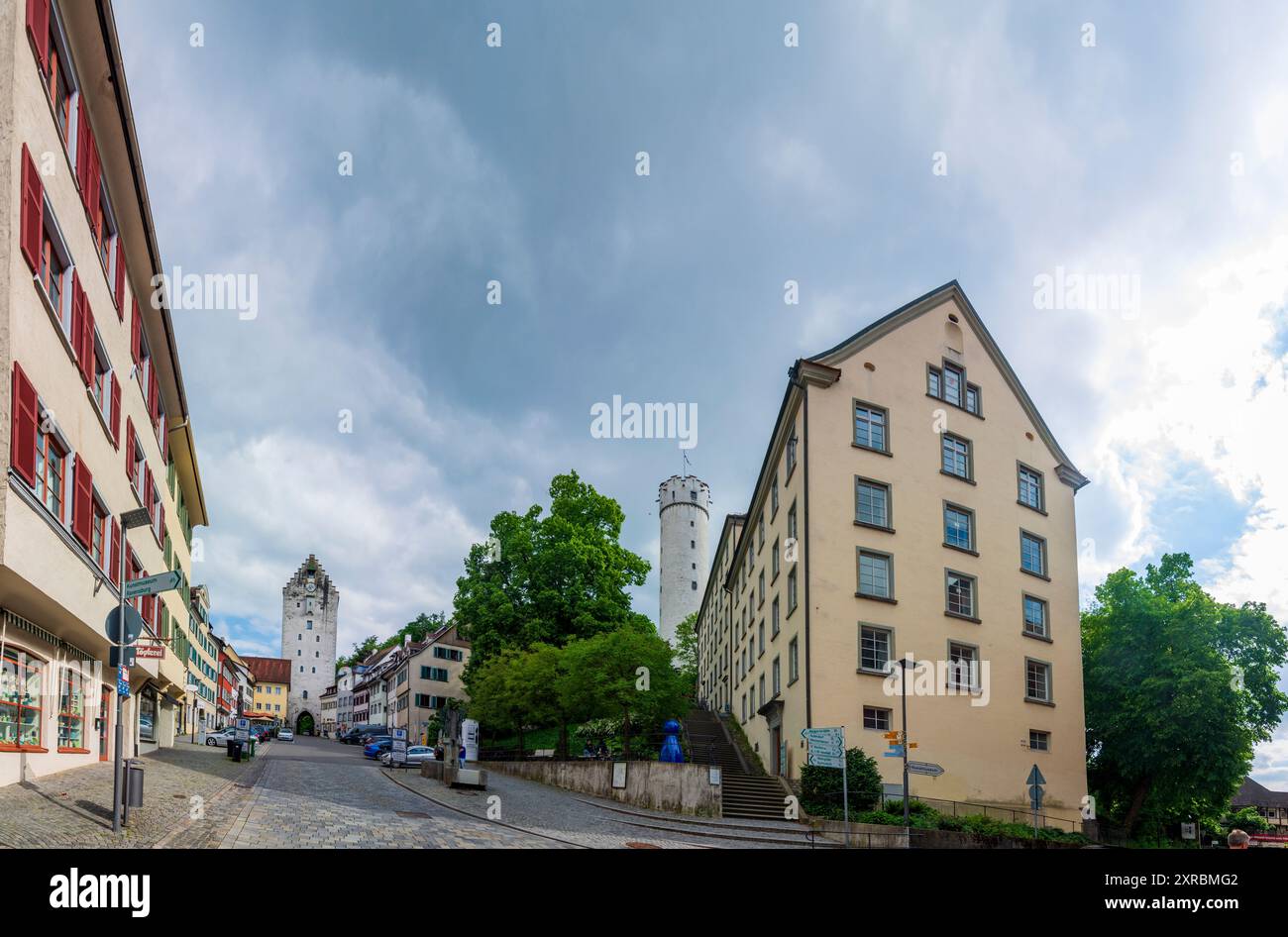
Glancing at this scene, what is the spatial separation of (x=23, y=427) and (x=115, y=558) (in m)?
10.9

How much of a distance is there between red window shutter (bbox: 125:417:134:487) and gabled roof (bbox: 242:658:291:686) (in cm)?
13741

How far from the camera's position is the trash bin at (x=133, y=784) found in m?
15.6

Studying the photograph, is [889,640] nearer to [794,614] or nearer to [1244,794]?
[794,614]

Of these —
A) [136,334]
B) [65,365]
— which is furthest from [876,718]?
[136,334]

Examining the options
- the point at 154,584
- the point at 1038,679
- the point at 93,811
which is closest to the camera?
the point at 154,584

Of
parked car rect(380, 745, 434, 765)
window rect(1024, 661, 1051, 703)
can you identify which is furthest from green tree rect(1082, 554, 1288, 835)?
parked car rect(380, 745, 434, 765)

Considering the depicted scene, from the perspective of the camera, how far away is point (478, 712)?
50312 mm

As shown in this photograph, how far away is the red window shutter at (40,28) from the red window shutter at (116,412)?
928cm

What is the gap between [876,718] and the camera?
3200 cm

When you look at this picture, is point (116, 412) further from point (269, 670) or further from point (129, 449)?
point (269, 670)

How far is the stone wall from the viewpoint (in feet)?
96.4

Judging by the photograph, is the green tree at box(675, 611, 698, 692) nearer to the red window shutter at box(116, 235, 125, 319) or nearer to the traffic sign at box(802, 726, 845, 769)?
the traffic sign at box(802, 726, 845, 769)
